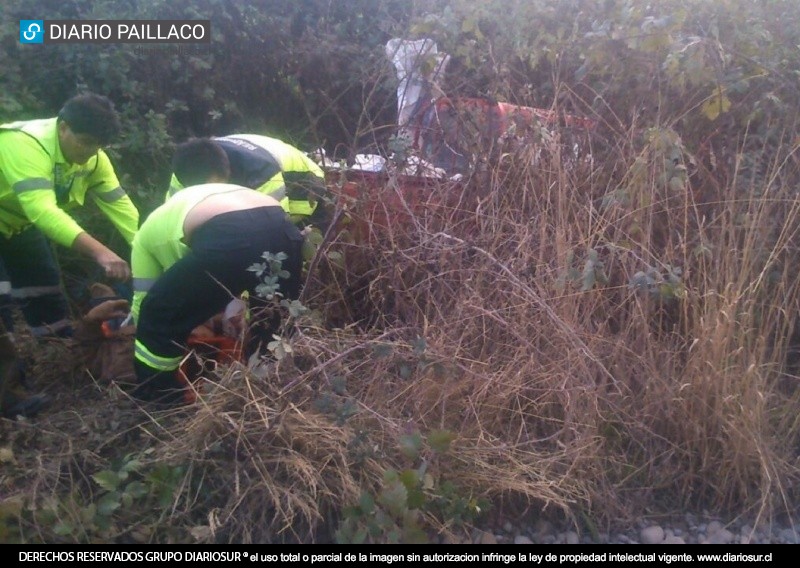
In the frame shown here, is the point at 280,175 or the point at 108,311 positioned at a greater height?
the point at 280,175

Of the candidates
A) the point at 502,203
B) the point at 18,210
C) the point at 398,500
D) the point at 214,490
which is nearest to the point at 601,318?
the point at 502,203

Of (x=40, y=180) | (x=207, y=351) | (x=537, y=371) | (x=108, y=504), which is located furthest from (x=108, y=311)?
(x=537, y=371)

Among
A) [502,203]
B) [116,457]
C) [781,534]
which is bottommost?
[781,534]

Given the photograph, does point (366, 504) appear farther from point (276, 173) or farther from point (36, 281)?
point (36, 281)

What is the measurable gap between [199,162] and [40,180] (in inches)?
31.5

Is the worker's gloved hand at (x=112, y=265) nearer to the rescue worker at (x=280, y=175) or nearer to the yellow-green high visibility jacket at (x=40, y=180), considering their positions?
the yellow-green high visibility jacket at (x=40, y=180)

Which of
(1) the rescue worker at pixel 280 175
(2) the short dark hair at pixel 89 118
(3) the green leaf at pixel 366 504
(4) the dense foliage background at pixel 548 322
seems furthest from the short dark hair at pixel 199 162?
(3) the green leaf at pixel 366 504

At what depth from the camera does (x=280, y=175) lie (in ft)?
14.7

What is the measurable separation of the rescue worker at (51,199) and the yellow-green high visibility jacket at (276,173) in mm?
411

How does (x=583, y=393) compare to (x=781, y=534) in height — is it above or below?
above

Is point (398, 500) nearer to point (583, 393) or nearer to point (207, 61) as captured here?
point (583, 393)

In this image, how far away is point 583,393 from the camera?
354cm

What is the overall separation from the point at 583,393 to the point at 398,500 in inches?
42.3

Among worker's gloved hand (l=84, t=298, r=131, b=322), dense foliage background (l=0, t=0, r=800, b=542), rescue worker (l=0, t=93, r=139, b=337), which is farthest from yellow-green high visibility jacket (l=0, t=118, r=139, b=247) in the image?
dense foliage background (l=0, t=0, r=800, b=542)
